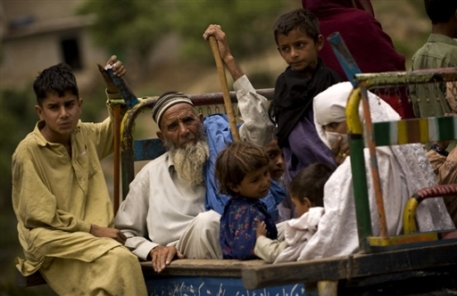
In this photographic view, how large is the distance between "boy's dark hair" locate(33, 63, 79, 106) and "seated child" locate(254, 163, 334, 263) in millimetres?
1599

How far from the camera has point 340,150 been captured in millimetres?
5574

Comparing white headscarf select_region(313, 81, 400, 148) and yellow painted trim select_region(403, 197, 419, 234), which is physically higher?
white headscarf select_region(313, 81, 400, 148)

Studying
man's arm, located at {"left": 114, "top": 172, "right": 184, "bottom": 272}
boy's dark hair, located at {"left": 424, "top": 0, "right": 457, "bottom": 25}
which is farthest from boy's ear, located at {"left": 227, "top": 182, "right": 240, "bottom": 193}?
boy's dark hair, located at {"left": 424, "top": 0, "right": 457, "bottom": 25}

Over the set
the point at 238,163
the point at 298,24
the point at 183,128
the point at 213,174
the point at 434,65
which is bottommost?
the point at 213,174

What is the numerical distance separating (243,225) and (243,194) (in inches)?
6.8

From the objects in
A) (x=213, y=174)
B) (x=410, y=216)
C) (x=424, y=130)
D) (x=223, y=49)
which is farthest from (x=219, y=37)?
(x=410, y=216)

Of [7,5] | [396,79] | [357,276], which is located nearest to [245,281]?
[357,276]

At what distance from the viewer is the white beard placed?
22.0 feet

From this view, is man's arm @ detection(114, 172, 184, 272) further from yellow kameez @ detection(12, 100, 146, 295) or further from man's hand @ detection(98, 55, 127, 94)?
man's hand @ detection(98, 55, 127, 94)

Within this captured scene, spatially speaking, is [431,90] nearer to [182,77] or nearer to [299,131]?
[299,131]

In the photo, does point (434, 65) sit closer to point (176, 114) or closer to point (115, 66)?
point (176, 114)

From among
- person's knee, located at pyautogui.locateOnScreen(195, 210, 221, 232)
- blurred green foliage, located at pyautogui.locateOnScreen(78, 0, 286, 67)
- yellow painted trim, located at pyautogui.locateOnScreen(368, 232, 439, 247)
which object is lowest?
yellow painted trim, located at pyautogui.locateOnScreen(368, 232, 439, 247)

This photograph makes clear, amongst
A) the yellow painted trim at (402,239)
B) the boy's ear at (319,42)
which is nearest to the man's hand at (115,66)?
the boy's ear at (319,42)

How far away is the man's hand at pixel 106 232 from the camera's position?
21.6 ft
